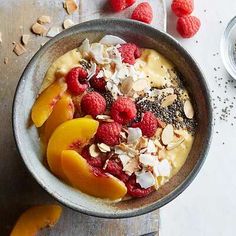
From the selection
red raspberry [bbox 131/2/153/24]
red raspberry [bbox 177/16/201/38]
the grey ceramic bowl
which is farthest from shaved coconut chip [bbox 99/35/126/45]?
red raspberry [bbox 177/16/201/38]

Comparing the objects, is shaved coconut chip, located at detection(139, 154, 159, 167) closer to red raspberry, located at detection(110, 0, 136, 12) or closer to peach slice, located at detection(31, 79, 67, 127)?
peach slice, located at detection(31, 79, 67, 127)

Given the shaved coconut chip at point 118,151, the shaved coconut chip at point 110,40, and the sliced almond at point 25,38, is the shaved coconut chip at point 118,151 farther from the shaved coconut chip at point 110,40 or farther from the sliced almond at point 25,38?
the sliced almond at point 25,38

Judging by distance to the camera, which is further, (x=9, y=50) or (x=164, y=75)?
(x=9, y=50)

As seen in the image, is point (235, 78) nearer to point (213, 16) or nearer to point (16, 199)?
point (213, 16)

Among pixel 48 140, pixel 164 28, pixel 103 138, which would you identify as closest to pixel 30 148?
pixel 48 140

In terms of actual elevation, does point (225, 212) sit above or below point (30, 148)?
below

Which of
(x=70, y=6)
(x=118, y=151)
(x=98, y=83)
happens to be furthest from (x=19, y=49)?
(x=118, y=151)
